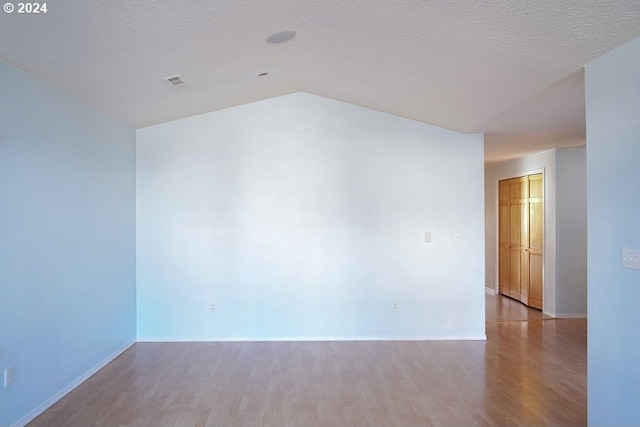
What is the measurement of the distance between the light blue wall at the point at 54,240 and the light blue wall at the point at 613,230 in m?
3.76

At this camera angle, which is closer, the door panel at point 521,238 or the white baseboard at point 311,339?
the white baseboard at point 311,339

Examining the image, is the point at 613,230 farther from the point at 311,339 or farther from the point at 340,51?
the point at 311,339

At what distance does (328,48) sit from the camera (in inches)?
118

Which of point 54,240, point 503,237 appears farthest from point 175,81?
point 503,237

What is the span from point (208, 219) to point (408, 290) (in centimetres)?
253

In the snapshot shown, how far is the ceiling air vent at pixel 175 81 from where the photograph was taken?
124 inches

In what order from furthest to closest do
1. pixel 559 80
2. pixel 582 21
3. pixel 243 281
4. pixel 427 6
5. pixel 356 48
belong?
pixel 243 281 < pixel 356 48 < pixel 559 80 < pixel 427 6 < pixel 582 21

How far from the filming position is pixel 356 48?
289 centimetres

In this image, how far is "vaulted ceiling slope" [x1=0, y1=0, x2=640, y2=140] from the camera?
80.4 inches

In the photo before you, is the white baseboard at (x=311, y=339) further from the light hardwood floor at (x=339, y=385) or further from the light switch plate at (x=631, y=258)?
the light switch plate at (x=631, y=258)

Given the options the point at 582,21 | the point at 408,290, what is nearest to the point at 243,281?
the point at 408,290

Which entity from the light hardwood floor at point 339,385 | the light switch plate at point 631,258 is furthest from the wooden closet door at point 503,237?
the light switch plate at point 631,258

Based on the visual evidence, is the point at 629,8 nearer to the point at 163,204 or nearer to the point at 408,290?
the point at 408,290

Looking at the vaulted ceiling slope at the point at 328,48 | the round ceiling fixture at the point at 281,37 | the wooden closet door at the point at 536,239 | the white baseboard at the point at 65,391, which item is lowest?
the white baseboard at the point at 65,391
